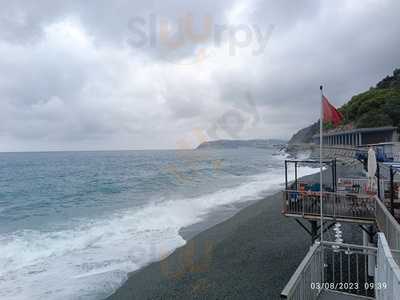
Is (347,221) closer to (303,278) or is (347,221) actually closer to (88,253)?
(303,278)

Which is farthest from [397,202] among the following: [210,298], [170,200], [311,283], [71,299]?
[170,200]

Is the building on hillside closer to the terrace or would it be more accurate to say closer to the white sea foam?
the white sea foam

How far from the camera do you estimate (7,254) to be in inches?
639

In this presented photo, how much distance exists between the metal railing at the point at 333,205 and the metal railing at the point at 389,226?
519 mm

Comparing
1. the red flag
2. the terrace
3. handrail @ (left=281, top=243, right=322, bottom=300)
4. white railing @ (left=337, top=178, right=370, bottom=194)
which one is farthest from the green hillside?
handrail @ (left=281, top=243, right=322, bottom=300)

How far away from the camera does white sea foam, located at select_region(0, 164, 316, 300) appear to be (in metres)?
11.8

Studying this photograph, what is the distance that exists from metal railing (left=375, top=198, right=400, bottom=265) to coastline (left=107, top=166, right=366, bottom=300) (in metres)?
4.13

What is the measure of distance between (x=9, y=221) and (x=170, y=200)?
576 inches

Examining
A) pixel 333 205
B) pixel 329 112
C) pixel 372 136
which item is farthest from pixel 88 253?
pixel 372 136

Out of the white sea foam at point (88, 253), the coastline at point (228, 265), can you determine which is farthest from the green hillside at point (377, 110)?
the coastline at point (228, 265)

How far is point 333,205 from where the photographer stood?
34.2ft

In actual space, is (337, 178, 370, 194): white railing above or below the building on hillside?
below

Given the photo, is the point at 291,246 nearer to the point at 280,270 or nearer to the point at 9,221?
the point at 280,270

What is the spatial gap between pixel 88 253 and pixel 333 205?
1229 centimetres
